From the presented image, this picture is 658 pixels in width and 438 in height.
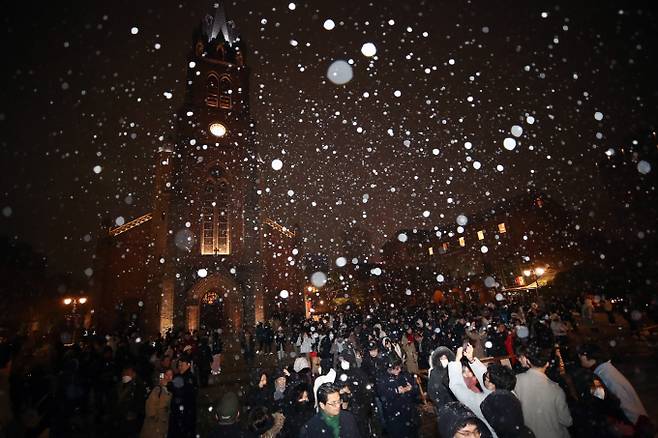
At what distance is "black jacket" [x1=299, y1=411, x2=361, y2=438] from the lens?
326 cm

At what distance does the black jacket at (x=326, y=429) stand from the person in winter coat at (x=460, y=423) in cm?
89

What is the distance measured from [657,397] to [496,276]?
4062 centimetres

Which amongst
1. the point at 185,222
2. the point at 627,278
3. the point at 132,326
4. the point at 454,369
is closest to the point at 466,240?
the point at 627,278

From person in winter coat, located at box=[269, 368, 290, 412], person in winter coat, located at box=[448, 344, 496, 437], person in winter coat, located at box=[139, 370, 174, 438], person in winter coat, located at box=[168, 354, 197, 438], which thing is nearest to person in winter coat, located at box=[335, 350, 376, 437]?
person in winter coat, located at box=[269, 368, 290, 412]

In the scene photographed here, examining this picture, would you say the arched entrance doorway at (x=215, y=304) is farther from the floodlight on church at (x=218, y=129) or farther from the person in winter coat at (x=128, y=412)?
the person in winter coat at (x=128, y=412)

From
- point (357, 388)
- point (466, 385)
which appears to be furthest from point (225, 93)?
point (466, 385)

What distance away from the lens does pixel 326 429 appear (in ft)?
10.8

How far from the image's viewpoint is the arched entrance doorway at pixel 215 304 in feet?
76.7

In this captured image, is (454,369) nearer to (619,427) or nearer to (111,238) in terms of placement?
(619,427)

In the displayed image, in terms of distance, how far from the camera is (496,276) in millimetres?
44250

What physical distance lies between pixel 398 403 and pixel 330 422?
99.8 inches

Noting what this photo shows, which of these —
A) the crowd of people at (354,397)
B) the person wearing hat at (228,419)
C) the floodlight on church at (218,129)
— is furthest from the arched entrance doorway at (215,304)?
the person wearing hat at (228,419)

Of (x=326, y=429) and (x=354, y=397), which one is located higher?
(x=326, y=429)

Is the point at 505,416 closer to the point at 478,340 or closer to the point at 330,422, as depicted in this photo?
the point at 330,422
